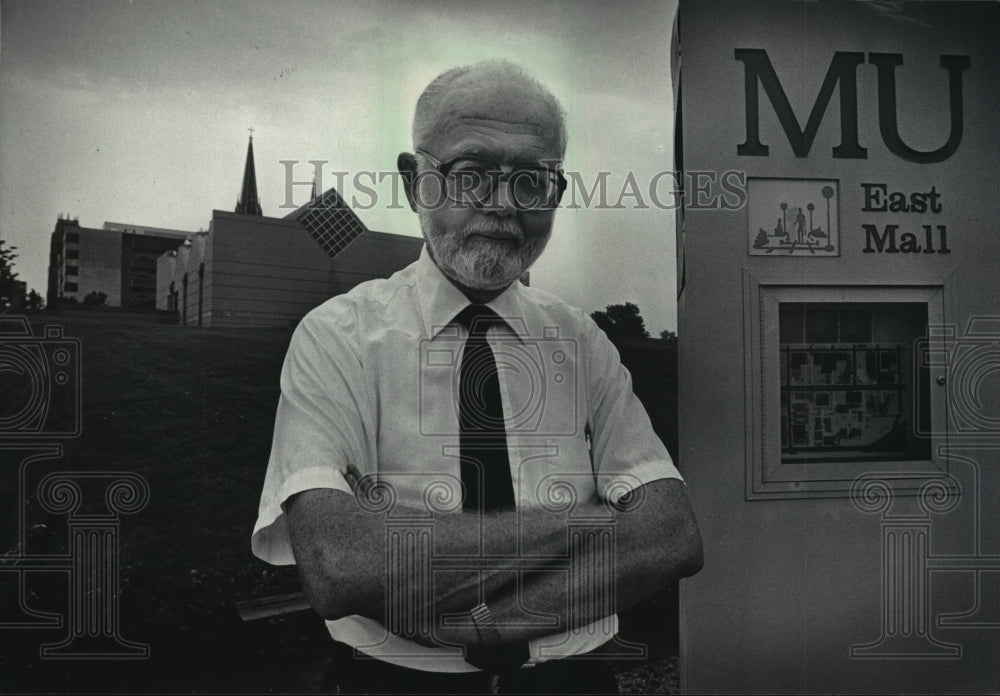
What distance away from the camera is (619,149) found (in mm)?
2965

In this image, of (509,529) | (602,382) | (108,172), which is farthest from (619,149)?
(108,172)

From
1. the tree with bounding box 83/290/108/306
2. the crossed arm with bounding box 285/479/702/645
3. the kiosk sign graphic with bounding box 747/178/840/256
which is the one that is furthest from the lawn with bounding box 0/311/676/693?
the kiosk sign graphic with bounding box 747/178/840/256

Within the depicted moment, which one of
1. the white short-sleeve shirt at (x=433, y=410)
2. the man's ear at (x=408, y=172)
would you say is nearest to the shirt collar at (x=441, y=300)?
the white short-sleeve shirt at (x=433, y=410)

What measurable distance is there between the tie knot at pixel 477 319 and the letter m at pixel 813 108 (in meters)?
1.23

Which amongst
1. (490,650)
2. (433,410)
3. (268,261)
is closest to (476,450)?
(433,410)

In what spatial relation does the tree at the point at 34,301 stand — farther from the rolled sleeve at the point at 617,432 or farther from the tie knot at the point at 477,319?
the rolled sleeve at the point at 617,432

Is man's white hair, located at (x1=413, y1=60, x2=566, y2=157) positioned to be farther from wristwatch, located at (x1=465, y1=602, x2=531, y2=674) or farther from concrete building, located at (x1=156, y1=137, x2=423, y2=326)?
wristwatch, located at (x1=465, y1=602, x2=531, y2=674)

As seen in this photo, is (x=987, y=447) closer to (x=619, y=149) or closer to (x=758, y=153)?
(x=758, y=153)

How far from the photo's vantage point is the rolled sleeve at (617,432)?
2830 mm

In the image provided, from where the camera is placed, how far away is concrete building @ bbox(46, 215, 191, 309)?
2865 millimetres

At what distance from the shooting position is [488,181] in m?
2.71

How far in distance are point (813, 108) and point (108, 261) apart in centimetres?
288

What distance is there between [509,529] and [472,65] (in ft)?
5.73

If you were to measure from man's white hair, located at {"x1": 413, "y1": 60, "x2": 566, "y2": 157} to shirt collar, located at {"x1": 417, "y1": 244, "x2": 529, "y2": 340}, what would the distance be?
0.46 m
